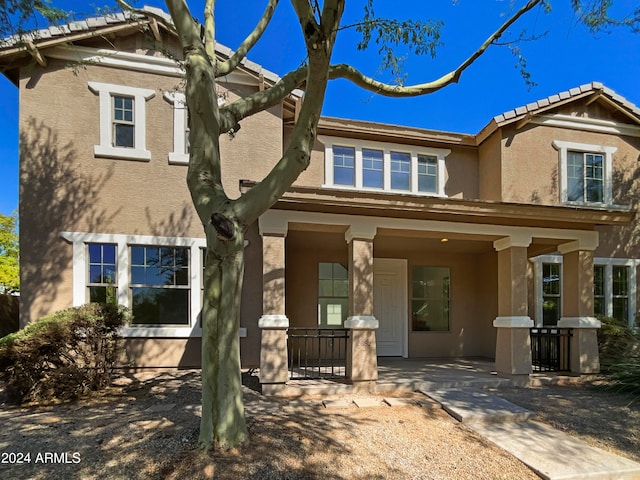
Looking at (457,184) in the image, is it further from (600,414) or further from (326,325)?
(600,414)

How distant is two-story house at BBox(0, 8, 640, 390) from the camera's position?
21.8 feet

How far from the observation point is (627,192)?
10344mm

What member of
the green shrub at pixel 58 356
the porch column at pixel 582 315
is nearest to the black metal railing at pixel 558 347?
the porch column at pixel 582 315

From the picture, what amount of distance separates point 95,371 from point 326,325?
5159mm

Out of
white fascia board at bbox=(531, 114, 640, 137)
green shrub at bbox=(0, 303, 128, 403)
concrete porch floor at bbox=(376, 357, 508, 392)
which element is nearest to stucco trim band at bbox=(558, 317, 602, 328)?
concrete porch floor at bbox=(376, 357, 508, 392)

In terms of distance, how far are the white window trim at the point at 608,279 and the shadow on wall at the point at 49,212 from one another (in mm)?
10378

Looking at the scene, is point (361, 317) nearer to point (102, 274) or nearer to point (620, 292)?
point (102, 274)

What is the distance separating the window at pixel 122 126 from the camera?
8078 millimetres

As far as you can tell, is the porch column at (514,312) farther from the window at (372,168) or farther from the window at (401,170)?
the window at (372,168)

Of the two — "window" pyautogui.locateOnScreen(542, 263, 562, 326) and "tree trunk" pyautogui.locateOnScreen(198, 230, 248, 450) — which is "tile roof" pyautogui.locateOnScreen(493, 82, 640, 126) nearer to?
"window" pyautogui.locateOnScreen(542, 263, 562, 326)

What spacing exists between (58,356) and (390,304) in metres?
7.27

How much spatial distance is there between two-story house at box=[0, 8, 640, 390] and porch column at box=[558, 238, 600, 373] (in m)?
0.03

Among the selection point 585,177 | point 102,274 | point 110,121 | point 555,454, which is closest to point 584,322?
point 555,454

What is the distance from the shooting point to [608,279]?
9.93m
